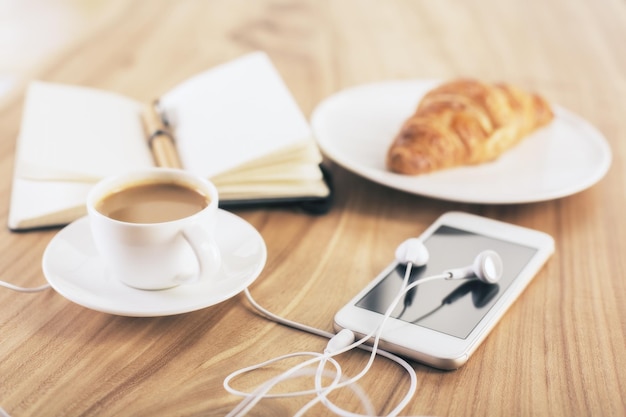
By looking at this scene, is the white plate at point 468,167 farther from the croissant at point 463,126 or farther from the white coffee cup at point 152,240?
the white coffee cup at point 152,240

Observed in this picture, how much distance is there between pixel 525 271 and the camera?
33.9 inches

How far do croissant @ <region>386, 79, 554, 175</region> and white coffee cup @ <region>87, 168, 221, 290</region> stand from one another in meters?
0.37

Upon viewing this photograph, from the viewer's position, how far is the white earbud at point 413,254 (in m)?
0.85

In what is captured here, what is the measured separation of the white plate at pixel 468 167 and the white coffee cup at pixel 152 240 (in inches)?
13.4

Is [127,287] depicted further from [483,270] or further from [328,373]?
[483,270]

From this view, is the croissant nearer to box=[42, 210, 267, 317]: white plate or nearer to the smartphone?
the smartphone

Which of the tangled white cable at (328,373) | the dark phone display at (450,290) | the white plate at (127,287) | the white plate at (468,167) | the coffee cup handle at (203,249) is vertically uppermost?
the coffee cup handle at (203,249)

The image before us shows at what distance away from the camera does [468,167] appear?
1133 millimetres

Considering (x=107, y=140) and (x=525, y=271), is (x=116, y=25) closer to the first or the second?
(x=107, y=140)

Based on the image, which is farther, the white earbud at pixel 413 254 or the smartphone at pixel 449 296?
the white earbud at pixel 413 254

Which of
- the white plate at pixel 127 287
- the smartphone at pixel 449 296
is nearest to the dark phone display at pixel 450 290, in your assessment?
the smartphone at pixel 449 296

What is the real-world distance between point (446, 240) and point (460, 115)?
289mm

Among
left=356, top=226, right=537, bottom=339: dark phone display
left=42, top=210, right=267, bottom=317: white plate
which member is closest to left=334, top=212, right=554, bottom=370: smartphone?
left=356, top=226, right=537, bottom=339: dark phone display

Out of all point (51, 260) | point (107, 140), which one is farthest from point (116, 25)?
point (51, 260)
